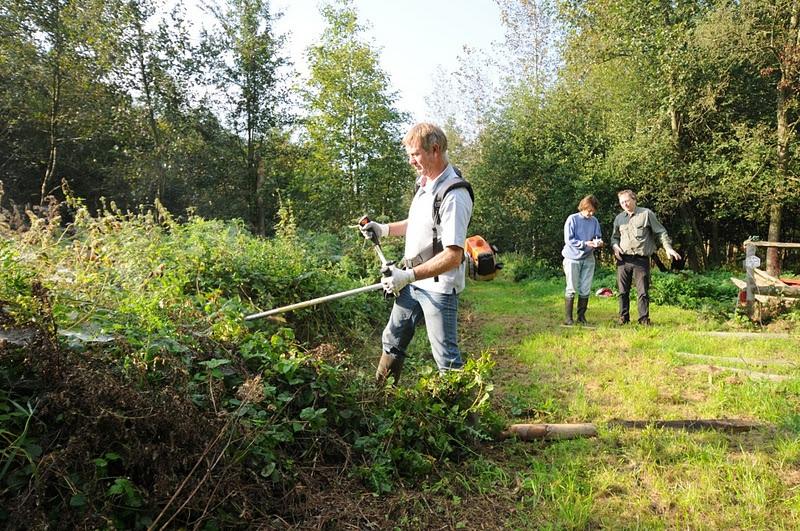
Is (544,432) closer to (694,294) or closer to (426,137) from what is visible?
(426,137)

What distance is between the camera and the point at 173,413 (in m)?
2.11

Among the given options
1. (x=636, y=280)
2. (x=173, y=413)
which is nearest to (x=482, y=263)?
(x=173, y=413)

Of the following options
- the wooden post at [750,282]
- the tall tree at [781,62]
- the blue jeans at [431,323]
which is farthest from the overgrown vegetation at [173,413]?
the tall tree at [781,62]

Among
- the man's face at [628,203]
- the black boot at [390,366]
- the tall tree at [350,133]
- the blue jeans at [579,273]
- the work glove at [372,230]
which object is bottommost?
the black boot at [390,366]

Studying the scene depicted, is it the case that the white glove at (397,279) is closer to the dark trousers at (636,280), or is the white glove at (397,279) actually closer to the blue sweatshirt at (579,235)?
the blue sweatshirt at (579,235)

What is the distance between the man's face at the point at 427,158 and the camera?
316 cm

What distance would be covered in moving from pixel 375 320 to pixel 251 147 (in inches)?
623

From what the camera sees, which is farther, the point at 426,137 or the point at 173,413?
the point at 426,137

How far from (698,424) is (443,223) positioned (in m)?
2.42

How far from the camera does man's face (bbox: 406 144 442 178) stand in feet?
10.4

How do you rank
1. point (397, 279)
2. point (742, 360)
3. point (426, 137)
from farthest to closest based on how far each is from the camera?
point (742, 360) < point (426, 137) < point (397, 279)

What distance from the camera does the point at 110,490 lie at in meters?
1.83

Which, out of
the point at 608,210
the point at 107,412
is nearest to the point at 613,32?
the point at 608,210

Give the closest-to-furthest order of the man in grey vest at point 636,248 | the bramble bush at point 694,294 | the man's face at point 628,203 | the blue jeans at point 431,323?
the blue jeans at point 431,323
the man in grey vest at point 636,248
the man's face at point 628,203
the bramble bush at point 694,294
